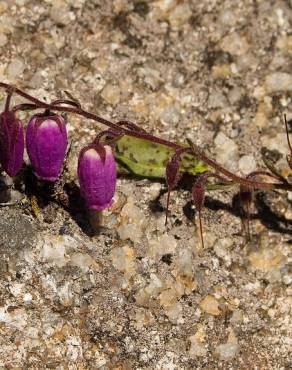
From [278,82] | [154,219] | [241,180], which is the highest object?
[278,82]

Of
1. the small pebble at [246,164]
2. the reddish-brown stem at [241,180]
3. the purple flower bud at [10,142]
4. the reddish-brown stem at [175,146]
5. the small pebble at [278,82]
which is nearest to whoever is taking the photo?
the purple flower bud at [10,142]

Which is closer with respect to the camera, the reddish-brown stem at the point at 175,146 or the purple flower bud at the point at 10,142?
the purple flower bud at the point at 10,142

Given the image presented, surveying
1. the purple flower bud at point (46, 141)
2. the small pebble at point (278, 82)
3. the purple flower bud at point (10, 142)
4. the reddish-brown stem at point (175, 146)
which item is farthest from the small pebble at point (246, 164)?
the purple flower bud at point (10, 142)

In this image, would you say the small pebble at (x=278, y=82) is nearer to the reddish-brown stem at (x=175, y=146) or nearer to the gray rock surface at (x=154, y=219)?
the gray rock surface at (x=154, y=219)

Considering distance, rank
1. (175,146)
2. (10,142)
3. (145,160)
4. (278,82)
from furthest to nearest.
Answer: (278,82), (145,160), (175,146), (10,142)

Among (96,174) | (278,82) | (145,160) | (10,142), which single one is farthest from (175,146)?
(278,82)

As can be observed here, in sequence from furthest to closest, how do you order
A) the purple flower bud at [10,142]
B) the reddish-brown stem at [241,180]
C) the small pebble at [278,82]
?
the small pebble at [278,82] → the reddish-brown stem at [241,180] → the purple flower bud at [10,142]

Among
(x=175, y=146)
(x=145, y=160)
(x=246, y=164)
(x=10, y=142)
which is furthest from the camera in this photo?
(x=246, y=164)

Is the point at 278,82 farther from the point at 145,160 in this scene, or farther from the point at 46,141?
the point at 46,141
